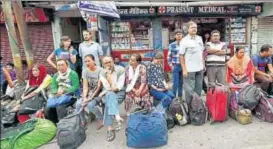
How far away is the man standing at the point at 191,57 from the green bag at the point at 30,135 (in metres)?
2.29

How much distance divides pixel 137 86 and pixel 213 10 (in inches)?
246

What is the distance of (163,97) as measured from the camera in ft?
13.9

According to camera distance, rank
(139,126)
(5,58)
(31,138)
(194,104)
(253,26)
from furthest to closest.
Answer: (253,26) < (5,58) < (194,104) < (31,138) < (139,126)

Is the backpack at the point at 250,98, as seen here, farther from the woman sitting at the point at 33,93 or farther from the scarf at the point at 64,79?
the woman sitting at the point at 33,93

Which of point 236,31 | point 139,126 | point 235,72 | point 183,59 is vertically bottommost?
point 139,126

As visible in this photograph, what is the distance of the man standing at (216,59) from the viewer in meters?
4.51

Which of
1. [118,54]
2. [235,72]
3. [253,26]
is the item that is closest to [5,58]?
[118,54]

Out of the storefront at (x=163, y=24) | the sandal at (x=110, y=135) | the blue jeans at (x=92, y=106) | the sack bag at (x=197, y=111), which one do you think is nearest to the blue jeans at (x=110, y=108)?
the sandal at (x=110, y=135)

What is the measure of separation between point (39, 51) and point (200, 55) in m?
6.79

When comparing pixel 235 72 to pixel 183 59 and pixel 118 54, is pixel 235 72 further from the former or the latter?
pixel 118 54

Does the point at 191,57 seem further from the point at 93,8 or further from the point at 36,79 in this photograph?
the point at 93,8

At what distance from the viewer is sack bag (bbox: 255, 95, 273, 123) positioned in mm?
3992

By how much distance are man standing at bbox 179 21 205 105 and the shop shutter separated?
6.68m

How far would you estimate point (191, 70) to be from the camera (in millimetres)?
4348
